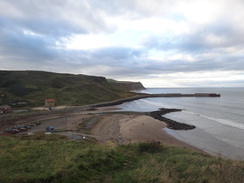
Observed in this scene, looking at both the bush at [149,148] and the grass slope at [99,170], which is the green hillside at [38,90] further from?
the bush at [149,148]

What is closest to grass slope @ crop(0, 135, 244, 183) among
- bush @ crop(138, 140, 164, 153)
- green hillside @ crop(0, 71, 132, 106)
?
bush @ crop(138, 140, 164, 153)

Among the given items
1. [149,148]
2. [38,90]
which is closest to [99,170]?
[149,148]

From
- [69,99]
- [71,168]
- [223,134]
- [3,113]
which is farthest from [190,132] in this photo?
[69,99]

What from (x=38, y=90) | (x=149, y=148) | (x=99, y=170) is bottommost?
(x=149, y=148)

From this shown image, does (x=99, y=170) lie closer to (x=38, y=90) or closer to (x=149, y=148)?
(x=149, y=148)

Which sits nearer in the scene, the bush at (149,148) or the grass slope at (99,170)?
the grass slope at (99,170)

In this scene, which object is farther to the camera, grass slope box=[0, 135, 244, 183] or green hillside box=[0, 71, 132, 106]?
green hillside box=[0, 71, 132, 106]

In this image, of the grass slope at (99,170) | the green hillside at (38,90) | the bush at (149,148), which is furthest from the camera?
the green hillside at (38,90)

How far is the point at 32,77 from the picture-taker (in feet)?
323

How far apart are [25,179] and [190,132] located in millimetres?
28973

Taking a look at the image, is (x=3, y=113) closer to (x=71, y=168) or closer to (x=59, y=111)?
(x=59, y=111)

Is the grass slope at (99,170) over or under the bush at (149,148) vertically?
over

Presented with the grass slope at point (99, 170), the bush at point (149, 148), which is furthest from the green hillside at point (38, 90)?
the bush at point (149, 148)

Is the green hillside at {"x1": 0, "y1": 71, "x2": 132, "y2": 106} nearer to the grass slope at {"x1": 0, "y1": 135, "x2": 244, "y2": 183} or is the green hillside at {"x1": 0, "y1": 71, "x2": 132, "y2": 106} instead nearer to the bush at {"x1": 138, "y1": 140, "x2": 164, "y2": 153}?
the grass slope at {"x1": 0, "y1": 135, "x2": 244, "y2": 183}
